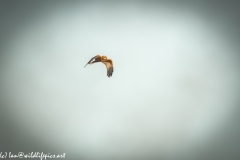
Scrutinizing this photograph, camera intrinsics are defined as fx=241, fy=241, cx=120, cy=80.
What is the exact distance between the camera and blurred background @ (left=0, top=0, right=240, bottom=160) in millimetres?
1895

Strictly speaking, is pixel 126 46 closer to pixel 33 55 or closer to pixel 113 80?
pixel 113 80

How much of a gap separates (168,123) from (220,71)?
600 millimetres

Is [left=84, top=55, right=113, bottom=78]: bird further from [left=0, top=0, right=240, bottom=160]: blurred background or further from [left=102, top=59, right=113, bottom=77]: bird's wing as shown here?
[left=0, top=0, right=240, bottom=160]: blurred background

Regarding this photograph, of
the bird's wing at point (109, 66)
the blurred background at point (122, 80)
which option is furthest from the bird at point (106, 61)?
the blurred background at point (122, 80)

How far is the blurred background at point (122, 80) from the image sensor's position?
1.89 m

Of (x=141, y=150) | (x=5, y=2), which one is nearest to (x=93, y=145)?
(x=141, y=150)

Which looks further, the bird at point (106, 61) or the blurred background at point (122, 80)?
the blurred background at point (122, 80)

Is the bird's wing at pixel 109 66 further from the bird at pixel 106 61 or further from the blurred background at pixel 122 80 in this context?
the blurred background at pixel 122 80

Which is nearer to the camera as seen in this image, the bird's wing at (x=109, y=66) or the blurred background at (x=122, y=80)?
the bird's wing at (x=109, y=66)

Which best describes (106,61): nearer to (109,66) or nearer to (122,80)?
(109,66)

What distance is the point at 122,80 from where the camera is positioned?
194 cm

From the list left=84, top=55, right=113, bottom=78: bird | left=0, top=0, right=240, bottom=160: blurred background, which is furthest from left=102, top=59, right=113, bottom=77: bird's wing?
left=0, top=0, right=240, bottom=160: blurred background

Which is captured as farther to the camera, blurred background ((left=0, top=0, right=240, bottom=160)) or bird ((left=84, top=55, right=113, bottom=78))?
blurred background ((left=0, top=0, right=240, bottom=160))

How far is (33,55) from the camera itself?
6.22 feet
